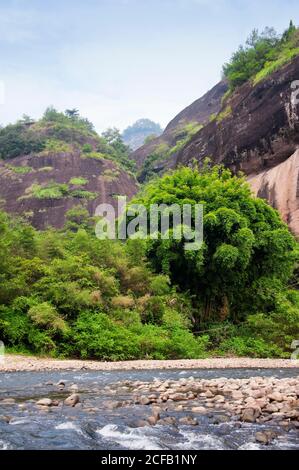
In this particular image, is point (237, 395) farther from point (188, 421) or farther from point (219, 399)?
point (188, 421)

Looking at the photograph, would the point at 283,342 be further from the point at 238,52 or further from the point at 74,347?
the point at 238,52

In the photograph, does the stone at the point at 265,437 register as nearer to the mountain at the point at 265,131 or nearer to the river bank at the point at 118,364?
the river bank at the point at 118,364

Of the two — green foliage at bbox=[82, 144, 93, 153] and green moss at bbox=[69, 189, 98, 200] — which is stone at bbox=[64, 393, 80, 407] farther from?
green foliage at bbox=[82, 144, 93, 153]

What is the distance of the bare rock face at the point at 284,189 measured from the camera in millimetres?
30453

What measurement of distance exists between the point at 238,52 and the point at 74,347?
36.3 m

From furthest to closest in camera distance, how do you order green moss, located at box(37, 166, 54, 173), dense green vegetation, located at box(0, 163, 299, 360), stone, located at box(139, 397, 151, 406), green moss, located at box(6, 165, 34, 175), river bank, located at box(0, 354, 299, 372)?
1. green moss, located at box(37, 166, 54, 173)
2. green moss, located at box(6, 165, 34, 175)
3. dense green vegetation, located at box(0, 163, 299, 360)
4. river bank, located at box(0, 354, 299, 372)
5. stone, located at box(139, 397, 151, 406)

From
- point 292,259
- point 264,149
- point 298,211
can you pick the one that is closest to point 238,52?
point 264,149

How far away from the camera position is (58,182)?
52.0 metres

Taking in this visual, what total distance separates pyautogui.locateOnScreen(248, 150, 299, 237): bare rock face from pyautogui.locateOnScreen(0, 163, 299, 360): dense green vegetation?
5887mm

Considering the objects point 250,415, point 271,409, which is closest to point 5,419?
point 250,415

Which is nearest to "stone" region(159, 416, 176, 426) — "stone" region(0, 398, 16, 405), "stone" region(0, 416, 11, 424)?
"stone" region(0, 416, 11, 424)

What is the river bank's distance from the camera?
1435 centimetres

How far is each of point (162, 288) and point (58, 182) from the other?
111 ft

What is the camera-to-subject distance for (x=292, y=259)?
2444 cm
